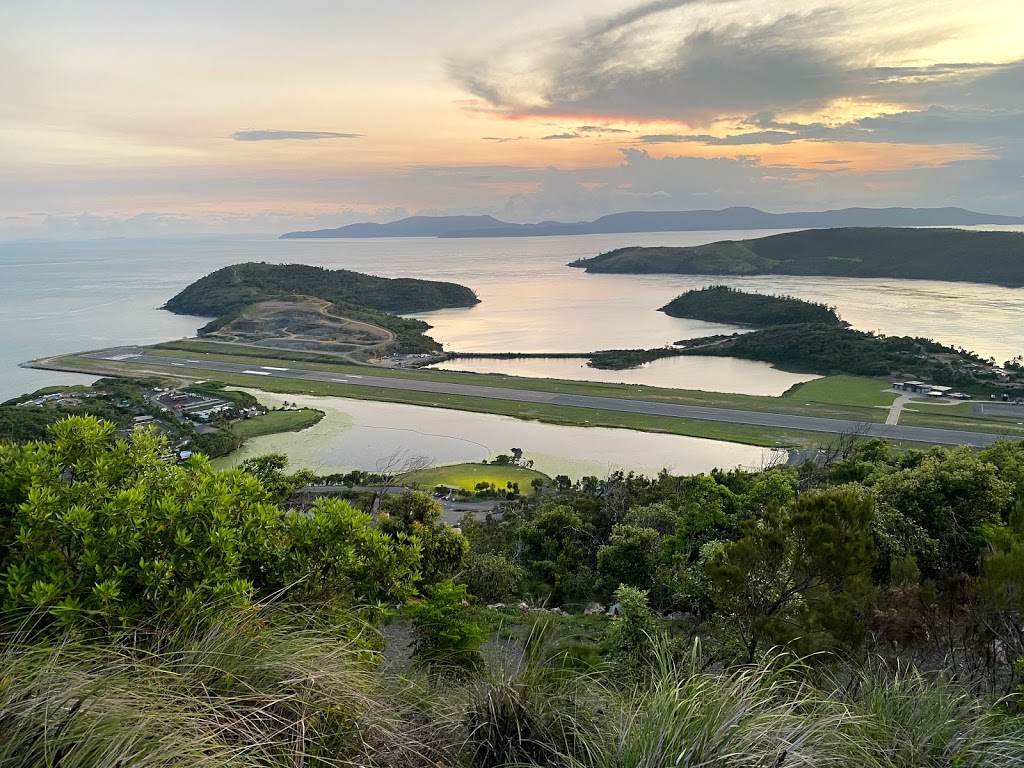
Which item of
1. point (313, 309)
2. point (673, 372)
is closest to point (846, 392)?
point (673, 372)

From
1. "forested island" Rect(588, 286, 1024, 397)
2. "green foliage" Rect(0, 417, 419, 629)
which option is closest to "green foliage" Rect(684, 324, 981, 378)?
"forested island" Rect(588, 286, 1024, 397)

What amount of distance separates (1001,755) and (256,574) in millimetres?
4363

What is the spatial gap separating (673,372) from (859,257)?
94114mm

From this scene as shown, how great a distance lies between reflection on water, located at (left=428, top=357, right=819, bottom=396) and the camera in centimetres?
4416

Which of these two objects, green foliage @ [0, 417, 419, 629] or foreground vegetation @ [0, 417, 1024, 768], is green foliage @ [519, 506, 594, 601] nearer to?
foreground vegetation @ [0, 417, 1024, 768]

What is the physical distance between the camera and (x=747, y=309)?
2990 inches

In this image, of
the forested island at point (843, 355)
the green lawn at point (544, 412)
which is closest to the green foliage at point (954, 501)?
the green lawn at point (544, 412)

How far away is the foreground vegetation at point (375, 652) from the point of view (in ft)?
8.99

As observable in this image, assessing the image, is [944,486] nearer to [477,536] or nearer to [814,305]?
[477,536]

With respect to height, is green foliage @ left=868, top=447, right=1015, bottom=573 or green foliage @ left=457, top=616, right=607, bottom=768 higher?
green foliage @ left=457, top=616, right=607, bottom=768

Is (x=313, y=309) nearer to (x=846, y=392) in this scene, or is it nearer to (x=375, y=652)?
(x=846, y=392)

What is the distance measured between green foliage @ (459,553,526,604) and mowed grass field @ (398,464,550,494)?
12073 mm

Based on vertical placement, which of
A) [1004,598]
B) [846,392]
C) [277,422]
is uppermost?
[1004,598]

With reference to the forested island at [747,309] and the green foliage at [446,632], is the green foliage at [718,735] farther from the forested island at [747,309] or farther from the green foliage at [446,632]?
the forested island at [747,309]
